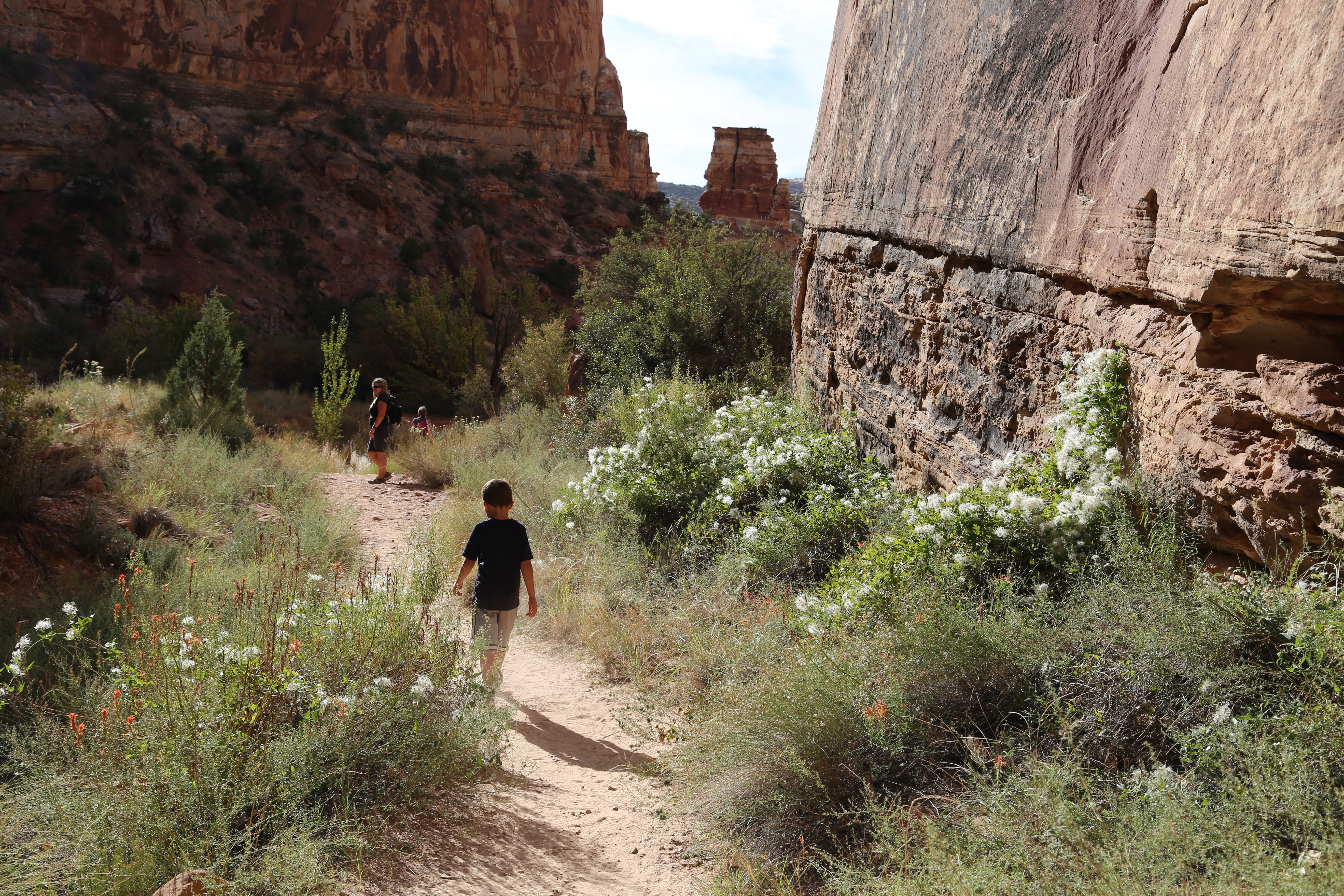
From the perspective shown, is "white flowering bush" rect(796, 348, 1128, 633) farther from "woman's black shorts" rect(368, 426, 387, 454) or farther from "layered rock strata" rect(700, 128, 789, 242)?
"layered rock strata" rect(700, 128, 789, 242)

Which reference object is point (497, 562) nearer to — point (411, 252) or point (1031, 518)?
point (1031, 518)

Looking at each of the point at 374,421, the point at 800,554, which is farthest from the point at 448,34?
the point at 800,554

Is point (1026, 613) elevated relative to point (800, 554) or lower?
elevated

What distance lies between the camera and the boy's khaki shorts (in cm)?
453

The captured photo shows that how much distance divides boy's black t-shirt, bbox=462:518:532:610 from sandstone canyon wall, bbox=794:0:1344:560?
260 centimetres

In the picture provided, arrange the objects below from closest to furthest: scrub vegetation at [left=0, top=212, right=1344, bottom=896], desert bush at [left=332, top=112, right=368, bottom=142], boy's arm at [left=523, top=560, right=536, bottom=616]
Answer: scrub vegetation at [left=0, top=212, right=1344, bottom=896], boy's arm at [left=523, top=560, right=536, bottom=616], desert bush at [left=332, top=112, right=368, bottom=142]

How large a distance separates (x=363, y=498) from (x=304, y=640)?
250 inches

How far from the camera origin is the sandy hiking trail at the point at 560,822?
2971 mm

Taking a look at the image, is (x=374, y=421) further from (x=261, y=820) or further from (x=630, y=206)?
(x=630, y=206)

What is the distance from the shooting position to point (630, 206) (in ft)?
148

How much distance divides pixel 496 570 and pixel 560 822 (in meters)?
1.47

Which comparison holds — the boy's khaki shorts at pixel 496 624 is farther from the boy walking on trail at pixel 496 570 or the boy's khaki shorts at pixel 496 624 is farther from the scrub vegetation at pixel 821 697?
the scrub vegetation at pixel 821 697

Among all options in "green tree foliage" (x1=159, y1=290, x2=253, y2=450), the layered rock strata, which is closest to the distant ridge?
the layered rock strata

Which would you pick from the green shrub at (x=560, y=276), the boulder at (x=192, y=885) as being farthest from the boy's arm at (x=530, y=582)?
the green shrub at (x=560, y=276)
